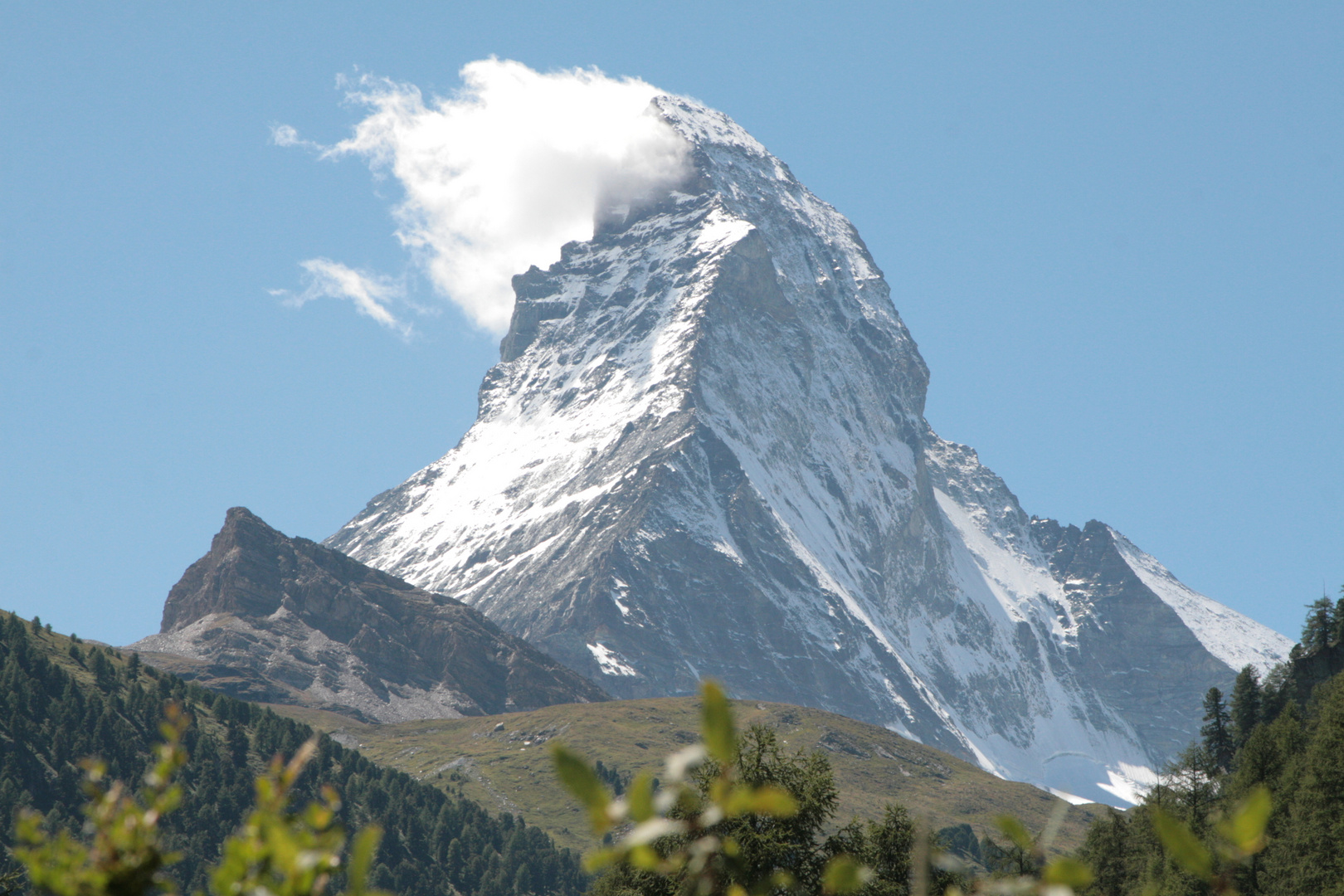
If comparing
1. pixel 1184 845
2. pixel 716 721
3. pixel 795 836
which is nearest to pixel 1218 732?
pixel 795 836

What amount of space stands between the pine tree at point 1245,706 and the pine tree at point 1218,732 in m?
0.90

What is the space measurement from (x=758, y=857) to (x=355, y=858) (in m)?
32.3

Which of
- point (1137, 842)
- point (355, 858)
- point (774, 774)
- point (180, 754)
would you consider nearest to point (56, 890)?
point (180, 754)

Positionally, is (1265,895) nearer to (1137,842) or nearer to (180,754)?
(1137,842)

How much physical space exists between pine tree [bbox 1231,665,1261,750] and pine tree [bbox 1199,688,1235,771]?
90 cm

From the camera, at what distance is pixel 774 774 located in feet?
128

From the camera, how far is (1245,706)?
123438 millimetres

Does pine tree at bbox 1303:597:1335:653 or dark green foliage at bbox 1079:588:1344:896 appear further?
pine tree at bbox 1303:597:1335:653

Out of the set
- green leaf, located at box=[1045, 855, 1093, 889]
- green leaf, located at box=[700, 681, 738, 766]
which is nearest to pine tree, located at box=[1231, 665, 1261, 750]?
green leaf, located at box=[1045, 855, 1093, 889]

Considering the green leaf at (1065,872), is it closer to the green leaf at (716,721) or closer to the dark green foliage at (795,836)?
the green leaf at (716,721)

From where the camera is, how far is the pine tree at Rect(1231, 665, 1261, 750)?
121 meters

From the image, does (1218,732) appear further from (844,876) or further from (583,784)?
(583,784)

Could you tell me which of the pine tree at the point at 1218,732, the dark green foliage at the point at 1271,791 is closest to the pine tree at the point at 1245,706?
the dark green foliage at the point at 1271,791

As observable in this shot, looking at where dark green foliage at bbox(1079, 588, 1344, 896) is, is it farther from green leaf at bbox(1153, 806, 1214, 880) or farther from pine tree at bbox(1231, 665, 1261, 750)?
green leaf at bbox(1153, 806, 1214, 880)
